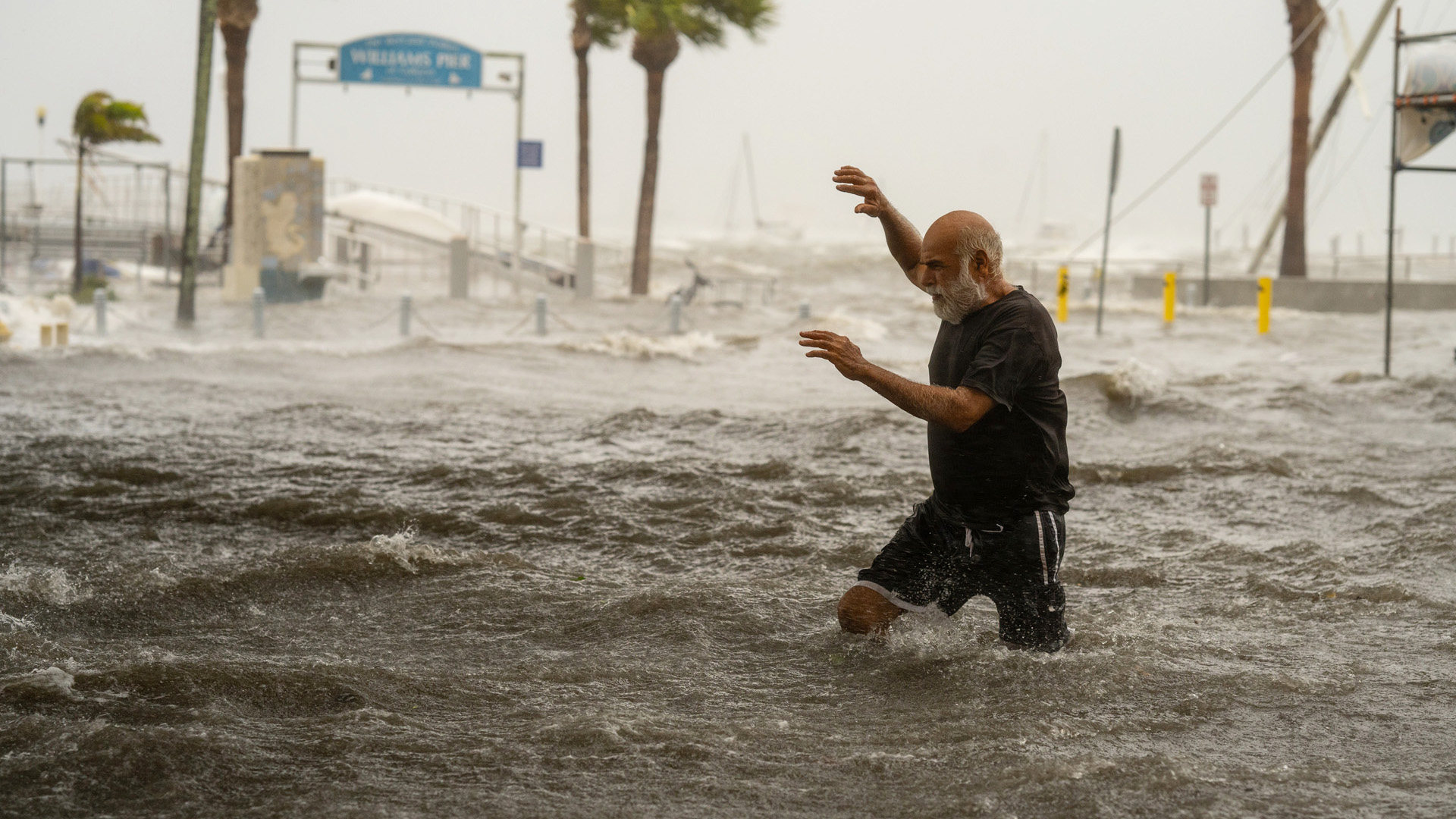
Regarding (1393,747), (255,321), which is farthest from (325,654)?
(255,321)

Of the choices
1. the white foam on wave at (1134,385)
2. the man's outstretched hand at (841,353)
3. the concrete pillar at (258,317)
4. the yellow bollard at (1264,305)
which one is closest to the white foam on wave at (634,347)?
the concrete pillar at (258,317)

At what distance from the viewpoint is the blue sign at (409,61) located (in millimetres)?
27797

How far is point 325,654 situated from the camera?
486cm

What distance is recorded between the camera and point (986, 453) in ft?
13.9

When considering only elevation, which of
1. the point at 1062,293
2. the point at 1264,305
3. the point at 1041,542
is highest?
the point at 1062,293

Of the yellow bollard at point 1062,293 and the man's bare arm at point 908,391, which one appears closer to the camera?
the man's bare arm at point 908,391

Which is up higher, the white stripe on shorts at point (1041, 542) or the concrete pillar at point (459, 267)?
the concrete pillar at point (459, 267)

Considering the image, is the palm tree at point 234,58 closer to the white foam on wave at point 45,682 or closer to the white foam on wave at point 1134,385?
the white foam on wave at point 1134,385

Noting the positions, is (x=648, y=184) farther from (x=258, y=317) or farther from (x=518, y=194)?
(x=258, y=317)

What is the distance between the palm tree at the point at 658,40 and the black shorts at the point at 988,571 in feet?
83.4

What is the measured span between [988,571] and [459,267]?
24.5 m

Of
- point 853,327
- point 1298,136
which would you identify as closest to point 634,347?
point 853,327

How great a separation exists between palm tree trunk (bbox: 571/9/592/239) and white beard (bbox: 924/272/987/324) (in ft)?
93.1

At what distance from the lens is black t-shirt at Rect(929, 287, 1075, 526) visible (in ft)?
13.3
